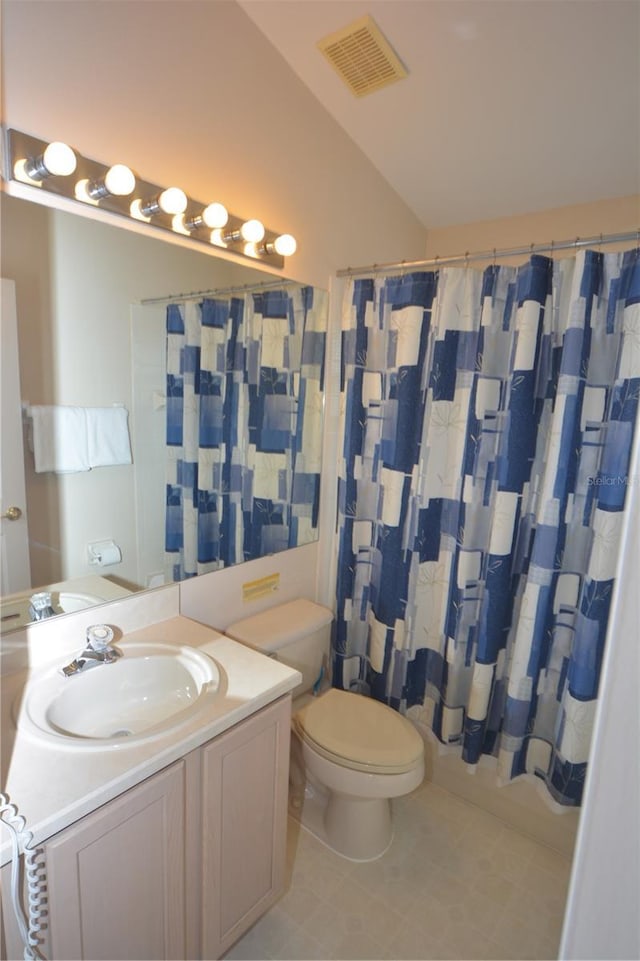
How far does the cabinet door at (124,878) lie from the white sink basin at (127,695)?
146 mm

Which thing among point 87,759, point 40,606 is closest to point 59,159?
point 40,606

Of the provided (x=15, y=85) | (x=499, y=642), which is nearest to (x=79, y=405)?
(x=15, y=85)

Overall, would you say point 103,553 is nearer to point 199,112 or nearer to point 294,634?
point 294,634

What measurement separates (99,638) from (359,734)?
95cm

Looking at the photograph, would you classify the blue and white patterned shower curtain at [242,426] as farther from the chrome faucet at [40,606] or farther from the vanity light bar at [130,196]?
the chrome faucet at [40,606]

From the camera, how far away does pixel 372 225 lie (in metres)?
2.12

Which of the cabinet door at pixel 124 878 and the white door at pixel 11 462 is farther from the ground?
the white door at pixel 11 462

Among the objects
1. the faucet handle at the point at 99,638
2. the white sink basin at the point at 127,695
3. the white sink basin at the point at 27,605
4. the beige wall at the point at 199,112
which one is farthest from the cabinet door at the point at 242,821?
the beige wall at the point at 199,112

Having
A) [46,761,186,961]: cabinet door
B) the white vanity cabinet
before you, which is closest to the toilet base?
the white vanity cabinet

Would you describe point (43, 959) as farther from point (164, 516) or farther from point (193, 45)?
point (193, 45)

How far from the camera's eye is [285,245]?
1.68 m

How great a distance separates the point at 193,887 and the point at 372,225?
7.60 ft

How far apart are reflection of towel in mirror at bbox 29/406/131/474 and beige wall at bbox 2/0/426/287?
0.64m

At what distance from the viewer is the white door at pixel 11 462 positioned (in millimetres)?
1172
